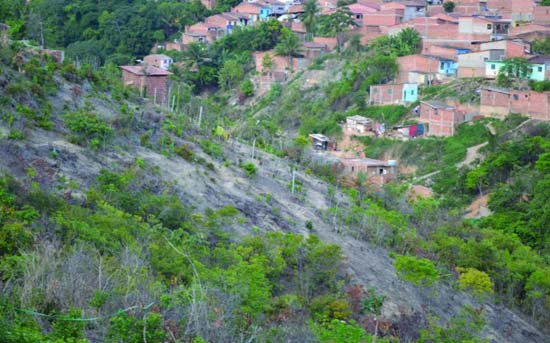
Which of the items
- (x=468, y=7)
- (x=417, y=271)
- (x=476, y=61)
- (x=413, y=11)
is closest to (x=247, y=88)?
(x=413, y=11)

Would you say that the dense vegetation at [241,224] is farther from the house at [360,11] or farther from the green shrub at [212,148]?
the house at [360,11]

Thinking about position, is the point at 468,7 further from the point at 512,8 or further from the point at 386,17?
the point at 386,17

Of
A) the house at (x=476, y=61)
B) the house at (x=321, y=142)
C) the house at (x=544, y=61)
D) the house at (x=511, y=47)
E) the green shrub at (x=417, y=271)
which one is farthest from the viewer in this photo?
the house at (x=476, y=61)

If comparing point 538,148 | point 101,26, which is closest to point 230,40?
point 101,26

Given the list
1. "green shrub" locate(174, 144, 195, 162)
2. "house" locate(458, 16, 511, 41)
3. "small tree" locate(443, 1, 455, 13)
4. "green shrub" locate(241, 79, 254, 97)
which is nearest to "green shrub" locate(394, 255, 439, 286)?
"green shrub" locate(174, 144, 195, 162)

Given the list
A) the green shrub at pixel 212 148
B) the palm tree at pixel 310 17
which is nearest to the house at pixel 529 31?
the palm tree at pixel 310 17

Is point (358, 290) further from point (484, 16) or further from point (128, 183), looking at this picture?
point (484, 16)
